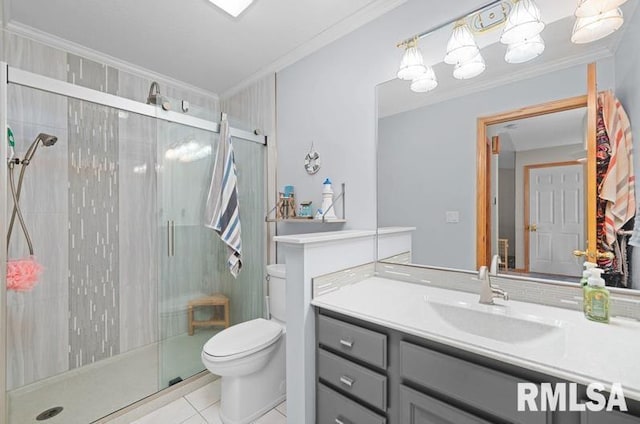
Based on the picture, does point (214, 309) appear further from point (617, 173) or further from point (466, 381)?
point (617, 173)

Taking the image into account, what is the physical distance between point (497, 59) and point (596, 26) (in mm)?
325

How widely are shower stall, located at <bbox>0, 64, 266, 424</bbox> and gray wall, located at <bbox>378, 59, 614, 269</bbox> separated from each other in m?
1.27

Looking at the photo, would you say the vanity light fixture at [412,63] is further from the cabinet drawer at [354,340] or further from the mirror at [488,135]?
the cabinet drawer at [354,340]

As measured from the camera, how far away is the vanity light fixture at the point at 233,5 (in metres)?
1.59

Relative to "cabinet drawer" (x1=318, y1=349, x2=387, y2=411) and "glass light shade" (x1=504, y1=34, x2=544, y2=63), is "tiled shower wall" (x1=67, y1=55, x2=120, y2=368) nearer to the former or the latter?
"cabinet drawer" (x1=318, y1=349, x2=387, y2=411)

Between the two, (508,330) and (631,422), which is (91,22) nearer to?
(508,330)

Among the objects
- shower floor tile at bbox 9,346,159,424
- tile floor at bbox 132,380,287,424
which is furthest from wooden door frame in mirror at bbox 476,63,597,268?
shower floor tile at bbox 9,346,159,424

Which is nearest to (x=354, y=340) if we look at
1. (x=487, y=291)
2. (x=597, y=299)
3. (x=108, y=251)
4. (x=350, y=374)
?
(x=350, y=374)

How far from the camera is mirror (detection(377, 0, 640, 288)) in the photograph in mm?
1062

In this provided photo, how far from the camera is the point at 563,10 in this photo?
3.68 feet

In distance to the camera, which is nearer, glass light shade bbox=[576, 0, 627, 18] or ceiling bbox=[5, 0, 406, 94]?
glass light shade bbox=[576, 0, 627, 18]

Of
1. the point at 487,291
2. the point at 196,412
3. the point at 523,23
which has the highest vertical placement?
the point at 523,23

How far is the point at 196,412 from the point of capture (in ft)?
5.40

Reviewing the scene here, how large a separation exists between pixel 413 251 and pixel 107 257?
231cm
